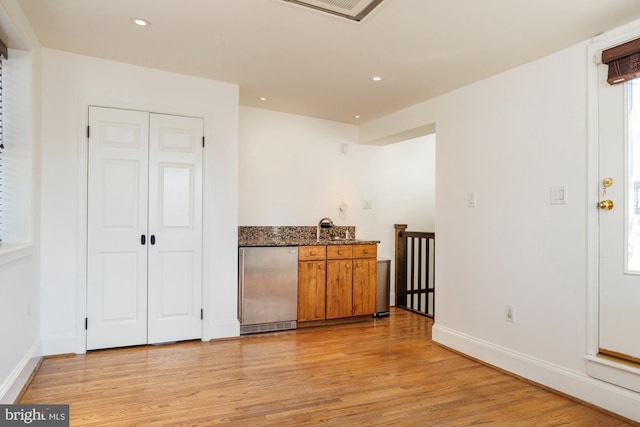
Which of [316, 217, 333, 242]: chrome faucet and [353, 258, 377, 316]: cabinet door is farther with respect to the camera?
[316, 217, 333, 242]: chrome faucet

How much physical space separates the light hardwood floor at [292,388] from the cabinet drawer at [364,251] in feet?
3.75

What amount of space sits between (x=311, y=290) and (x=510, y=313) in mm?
1936

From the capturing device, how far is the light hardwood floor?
2225 mm

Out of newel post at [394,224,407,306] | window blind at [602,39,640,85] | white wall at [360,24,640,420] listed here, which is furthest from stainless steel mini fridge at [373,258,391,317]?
window blind at [602,39,640,85]

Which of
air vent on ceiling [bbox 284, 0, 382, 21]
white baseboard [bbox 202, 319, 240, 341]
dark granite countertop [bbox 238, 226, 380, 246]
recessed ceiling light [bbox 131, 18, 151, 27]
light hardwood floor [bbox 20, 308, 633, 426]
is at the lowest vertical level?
light hardwood floor [bbox 20, 308, 633, 426]

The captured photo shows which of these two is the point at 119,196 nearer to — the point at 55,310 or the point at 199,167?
the point at 199,167

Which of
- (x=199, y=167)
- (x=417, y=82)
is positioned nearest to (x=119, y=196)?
(x=199, y=167)

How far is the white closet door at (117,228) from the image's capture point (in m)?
3.20

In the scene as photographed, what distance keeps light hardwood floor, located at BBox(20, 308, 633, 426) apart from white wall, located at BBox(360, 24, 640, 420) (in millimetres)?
202

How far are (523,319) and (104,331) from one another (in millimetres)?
3402

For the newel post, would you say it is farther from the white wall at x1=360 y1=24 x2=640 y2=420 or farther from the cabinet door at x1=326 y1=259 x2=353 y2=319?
the white wall at x1=360 y1=24 x2=640 y2=420

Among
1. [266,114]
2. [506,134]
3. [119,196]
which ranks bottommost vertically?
[119,196]

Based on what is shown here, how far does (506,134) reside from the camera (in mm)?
3121

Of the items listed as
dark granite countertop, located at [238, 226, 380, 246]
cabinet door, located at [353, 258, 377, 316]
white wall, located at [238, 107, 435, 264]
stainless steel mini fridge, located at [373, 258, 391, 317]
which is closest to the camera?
dark granite countertop, located at [238, 226, 380, 246]
